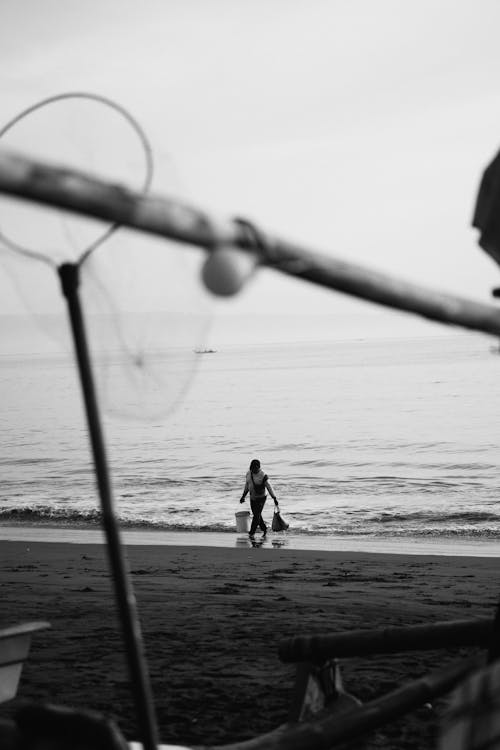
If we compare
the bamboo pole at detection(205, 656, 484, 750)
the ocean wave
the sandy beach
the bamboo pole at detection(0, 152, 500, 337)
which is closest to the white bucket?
the ocean wave

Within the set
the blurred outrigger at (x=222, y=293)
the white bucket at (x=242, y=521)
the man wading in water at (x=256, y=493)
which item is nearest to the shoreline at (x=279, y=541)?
the white bucket at (x=242, y=521)

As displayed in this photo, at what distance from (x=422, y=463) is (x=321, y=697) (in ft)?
113

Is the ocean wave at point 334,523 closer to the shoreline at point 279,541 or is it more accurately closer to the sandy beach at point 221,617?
the shoreline at point 279,541

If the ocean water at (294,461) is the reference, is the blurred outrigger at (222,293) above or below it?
below

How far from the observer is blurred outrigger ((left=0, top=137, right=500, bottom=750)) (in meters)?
1.37

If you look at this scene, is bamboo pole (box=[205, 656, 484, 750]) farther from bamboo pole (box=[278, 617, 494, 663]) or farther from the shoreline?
the shoreline

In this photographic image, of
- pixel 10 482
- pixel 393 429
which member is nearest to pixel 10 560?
pixel 10 482

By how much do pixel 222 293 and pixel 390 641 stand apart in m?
1.89

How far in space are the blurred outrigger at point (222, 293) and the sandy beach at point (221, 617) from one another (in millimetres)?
3454

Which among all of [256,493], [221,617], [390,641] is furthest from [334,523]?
[390,641]

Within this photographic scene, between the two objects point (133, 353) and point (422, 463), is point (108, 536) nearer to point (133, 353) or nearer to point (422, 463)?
point (133, 353)

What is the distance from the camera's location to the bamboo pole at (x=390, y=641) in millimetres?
2912

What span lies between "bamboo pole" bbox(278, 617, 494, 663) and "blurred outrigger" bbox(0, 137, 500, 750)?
348 millimetres

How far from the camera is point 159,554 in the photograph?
51.9 feet
